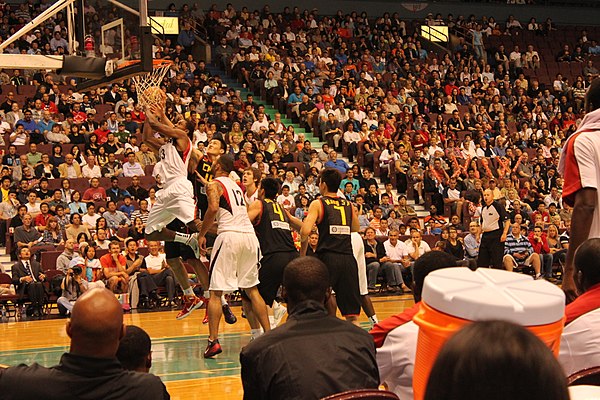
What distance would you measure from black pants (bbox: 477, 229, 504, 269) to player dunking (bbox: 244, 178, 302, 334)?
216 inches

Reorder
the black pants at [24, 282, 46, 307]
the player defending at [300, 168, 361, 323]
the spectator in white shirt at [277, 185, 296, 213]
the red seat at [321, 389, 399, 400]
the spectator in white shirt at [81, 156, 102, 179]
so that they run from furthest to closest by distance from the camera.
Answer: the spectator in white shirt at [277, 185, 296, 213] → the spectator in white shirt at [81, 156, 102, 179] → the black pants at [24, 282, 46, 307] → the player defending at [300, 168, 361, 323] → the red seat at [321, 389, 399, 400]

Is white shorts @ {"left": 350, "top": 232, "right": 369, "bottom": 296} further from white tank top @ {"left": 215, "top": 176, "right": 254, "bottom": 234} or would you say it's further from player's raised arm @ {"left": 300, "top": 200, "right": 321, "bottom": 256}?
white tank top @ {"left": 215, "top": 176, "right": 254, "bottom": 234}

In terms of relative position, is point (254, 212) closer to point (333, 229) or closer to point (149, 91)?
point (333, 229)

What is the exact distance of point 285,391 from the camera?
3611mm

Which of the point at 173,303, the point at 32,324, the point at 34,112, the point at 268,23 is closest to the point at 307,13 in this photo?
the point at 268,23

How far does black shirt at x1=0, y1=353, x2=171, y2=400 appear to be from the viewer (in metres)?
3.08

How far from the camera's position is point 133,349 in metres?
3.74

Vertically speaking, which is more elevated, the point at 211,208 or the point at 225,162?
the point at 225,162

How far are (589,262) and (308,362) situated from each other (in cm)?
144

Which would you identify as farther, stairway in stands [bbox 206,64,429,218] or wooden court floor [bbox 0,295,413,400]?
stairway in stands [bbox 206,64,429,218]

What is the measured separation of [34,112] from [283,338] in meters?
15.6

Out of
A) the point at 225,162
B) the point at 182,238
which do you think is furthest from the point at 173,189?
the point at 225,162

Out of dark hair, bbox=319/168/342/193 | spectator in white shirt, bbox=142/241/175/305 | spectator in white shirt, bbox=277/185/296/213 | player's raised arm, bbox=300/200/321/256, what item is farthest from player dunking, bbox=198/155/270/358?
spectator in white shirt, bbox=277/185/296/213

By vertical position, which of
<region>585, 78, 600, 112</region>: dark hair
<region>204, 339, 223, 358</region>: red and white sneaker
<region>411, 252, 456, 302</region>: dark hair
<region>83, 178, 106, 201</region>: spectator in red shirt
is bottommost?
<region>204, 339, 223, 358</region>: red and white sneaker
